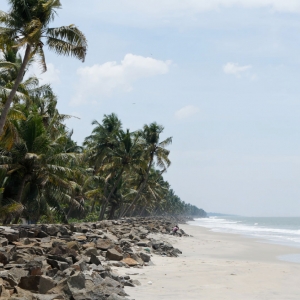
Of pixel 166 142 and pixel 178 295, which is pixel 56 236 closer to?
pixel 178 295

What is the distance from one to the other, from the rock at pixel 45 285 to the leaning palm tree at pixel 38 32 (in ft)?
31.5

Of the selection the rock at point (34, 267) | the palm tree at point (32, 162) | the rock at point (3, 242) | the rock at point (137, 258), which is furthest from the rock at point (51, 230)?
the rock at point (34, 267)

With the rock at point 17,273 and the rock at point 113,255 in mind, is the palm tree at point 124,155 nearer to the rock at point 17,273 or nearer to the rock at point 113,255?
the rock at point 113,255

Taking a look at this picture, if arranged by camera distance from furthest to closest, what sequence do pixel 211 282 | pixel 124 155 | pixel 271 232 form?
pixel 271 232, pixel 124 155, pixel 211 282

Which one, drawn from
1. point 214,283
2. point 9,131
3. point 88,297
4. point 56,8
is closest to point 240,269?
point 214,283

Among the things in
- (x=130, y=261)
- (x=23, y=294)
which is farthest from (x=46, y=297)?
(x=130, y=261)

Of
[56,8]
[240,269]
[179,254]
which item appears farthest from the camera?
[179,254]

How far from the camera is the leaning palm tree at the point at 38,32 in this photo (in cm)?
1508

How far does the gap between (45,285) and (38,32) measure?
34.0 ft

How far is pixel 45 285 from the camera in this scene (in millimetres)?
6734

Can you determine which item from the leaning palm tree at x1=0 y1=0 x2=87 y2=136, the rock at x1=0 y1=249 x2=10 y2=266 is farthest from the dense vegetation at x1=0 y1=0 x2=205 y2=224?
the rock at x1=0 y1=249 x2=10 y2=266

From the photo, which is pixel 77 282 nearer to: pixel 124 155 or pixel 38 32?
pixel 38 32

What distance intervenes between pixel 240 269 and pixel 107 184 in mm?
27295

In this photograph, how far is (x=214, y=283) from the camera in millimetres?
10258
